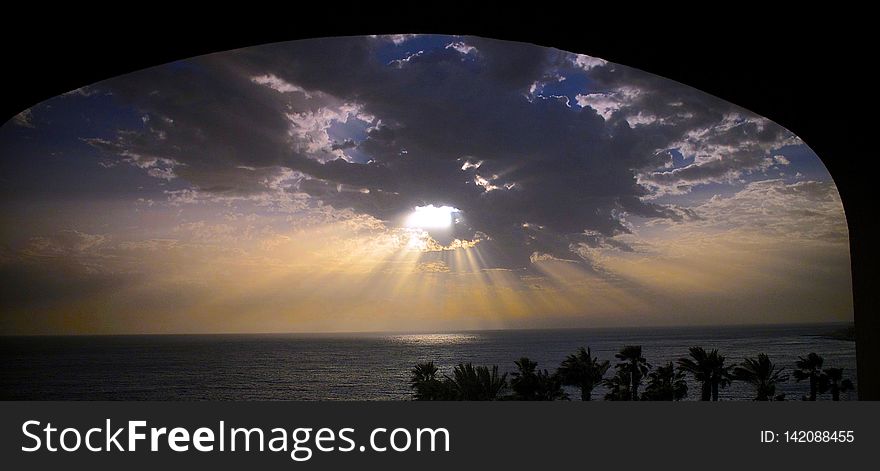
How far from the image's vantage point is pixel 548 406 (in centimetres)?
344

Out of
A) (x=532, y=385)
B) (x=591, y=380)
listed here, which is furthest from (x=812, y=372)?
(x=532, y=385)

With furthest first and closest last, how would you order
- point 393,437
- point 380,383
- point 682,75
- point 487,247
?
point 487,247 → point 380,383 → point 682,75 → point 393,437

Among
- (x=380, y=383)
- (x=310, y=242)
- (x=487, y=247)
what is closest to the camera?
(x=380, y=383)

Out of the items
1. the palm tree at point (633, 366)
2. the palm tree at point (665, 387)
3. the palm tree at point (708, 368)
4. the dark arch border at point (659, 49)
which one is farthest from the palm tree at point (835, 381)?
the dark arch border at point (659, 49)

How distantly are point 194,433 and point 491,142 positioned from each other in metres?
81.3

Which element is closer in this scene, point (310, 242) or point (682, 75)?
point (682, 75)

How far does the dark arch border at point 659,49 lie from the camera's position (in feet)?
13.5

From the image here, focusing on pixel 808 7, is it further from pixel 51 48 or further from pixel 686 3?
pixel 51 48

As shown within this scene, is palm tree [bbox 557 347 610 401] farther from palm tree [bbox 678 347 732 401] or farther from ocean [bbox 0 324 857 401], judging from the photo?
ocean [bbox 0 324 857 401]

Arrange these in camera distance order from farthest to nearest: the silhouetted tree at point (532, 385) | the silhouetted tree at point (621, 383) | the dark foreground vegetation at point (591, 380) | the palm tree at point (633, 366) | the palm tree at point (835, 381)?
the palm tree at point (835, 381), the silhouetted tree at point (621, 383), the palm tree at point (633, 366), the silhouetted tree at point (532, 385), the dark foreground vegetation at point (591, 380)

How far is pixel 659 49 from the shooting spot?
446cm

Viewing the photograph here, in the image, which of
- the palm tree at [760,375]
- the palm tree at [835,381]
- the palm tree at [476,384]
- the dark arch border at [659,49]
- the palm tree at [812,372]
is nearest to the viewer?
the dark arch border at [659,49]

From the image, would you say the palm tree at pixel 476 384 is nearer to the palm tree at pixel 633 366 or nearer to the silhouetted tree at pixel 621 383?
the silhouetted tree at pixel 621 383

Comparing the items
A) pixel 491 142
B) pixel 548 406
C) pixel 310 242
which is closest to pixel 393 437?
pixel 548 406
